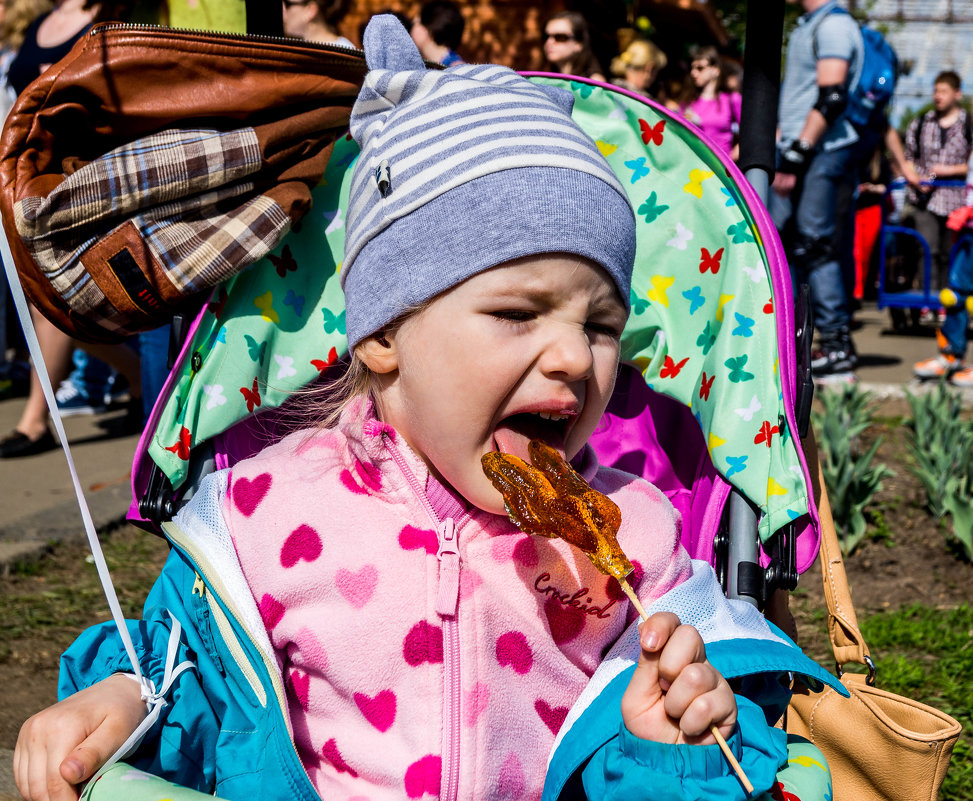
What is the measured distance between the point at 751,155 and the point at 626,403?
22.8 inches

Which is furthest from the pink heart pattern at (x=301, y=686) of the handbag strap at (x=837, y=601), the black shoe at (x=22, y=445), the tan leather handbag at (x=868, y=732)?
the black shoe at (x=22, y=445)

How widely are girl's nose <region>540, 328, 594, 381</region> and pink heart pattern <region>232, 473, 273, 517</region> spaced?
1.79ft

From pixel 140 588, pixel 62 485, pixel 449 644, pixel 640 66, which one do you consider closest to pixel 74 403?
pixel 62 485

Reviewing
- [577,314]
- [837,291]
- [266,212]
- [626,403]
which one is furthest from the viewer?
[837,291]

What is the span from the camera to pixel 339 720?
1622mm

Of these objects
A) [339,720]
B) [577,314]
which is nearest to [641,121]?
[577,314]

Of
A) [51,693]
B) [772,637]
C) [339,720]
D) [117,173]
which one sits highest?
[117,173]

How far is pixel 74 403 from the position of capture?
19.3 feet

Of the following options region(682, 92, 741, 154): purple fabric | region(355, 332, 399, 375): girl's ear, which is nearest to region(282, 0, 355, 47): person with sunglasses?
region(355, 332, 399, 375): girl's ear

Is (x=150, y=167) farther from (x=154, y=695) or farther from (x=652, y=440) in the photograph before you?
(x=652, y=440)

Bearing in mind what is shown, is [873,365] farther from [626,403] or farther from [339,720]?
[339,720]

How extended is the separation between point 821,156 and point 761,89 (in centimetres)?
402

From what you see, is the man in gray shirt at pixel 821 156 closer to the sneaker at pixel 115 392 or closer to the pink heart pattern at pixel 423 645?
the pink heart pattern at pixel 423 645

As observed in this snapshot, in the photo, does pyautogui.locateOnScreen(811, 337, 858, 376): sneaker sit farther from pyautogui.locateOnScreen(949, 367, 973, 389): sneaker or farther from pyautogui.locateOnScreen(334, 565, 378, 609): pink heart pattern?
pyautogui.locateOnScreen(334, 565, 378, 609): pink heart pattern
